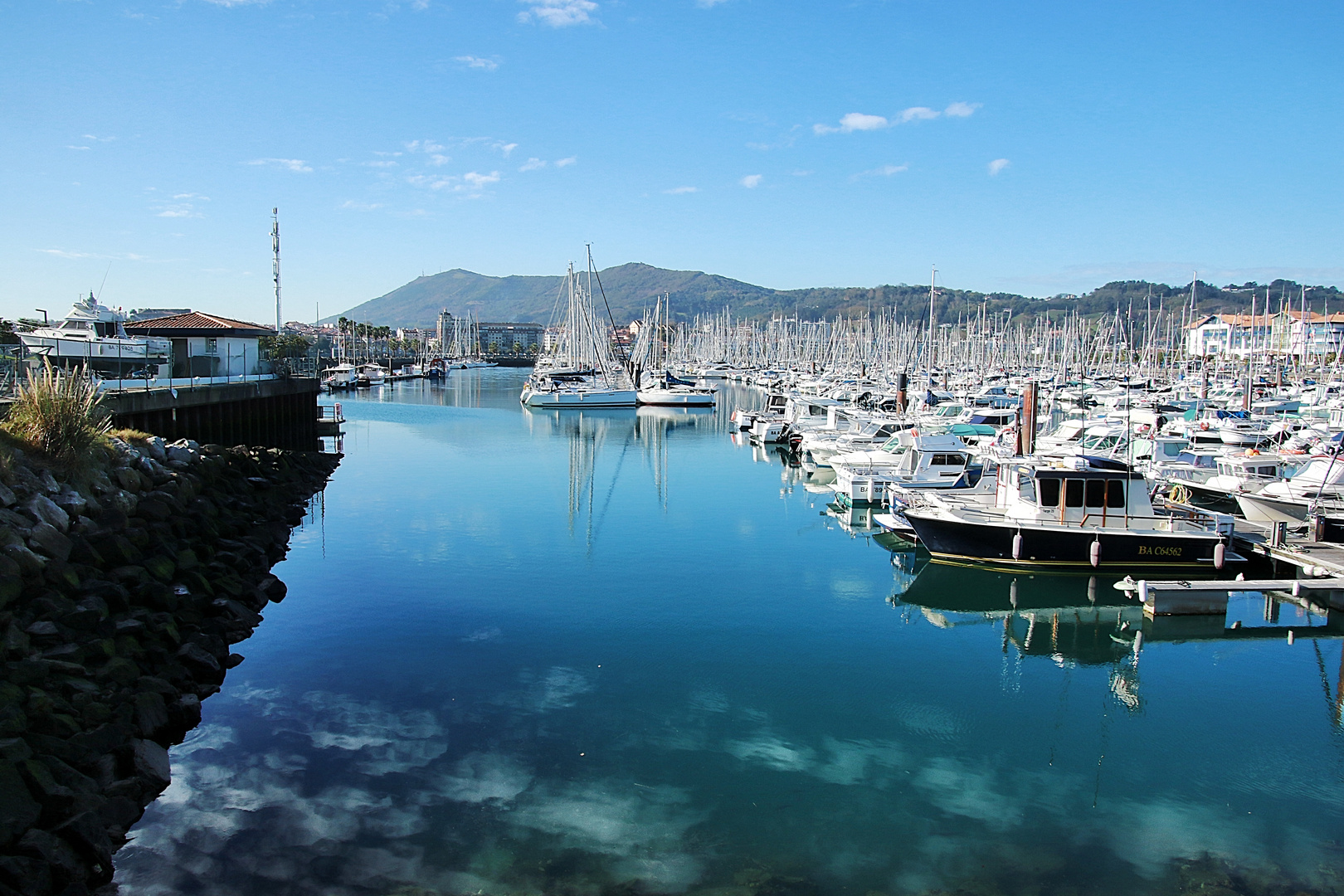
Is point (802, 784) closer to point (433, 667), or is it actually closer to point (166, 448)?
point (433, 667)

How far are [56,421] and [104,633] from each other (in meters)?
6.67

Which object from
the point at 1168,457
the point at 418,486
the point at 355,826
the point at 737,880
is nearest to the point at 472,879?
the point at 355,826

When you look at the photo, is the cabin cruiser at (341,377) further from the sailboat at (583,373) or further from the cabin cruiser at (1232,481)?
the cabin cruiser at (1232,481)

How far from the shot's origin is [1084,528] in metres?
20.6

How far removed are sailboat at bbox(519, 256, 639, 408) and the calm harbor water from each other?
172ft

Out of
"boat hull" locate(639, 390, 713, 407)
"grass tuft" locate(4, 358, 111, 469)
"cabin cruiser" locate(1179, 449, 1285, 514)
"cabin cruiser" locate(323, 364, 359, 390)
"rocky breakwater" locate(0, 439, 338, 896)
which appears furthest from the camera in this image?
"cabin cruiser" locate(323, 364, 359, 390)

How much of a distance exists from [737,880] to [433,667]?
24.4ft

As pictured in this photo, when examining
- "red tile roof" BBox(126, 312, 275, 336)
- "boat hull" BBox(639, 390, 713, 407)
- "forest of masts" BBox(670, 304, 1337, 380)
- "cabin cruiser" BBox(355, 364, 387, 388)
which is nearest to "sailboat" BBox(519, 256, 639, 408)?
"boat hull" BBox(639, 390, 713, 407)

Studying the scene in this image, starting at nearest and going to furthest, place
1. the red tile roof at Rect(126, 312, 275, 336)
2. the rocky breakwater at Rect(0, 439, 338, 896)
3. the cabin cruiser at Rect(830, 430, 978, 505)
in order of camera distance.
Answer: the rocky breakwater at Rect(0, 439, 338, 896) < the cabin cruiser at Rect(830, 430, 978, 505) < the red tile roof at Rect(126, 312, 275, 336)

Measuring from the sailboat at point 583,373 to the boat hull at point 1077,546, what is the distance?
180ft

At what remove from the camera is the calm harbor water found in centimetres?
961

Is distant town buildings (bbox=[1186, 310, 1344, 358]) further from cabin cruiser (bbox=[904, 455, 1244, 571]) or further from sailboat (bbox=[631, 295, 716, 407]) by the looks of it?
cabin cruiser (bbox=[904, 455, 1244, 571])

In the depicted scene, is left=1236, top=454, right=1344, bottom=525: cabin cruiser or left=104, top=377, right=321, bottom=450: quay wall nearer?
left=1236, top=454, right=1344, bottom=525: cabin cruiser

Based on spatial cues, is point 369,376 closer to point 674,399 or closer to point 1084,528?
point 674,399
